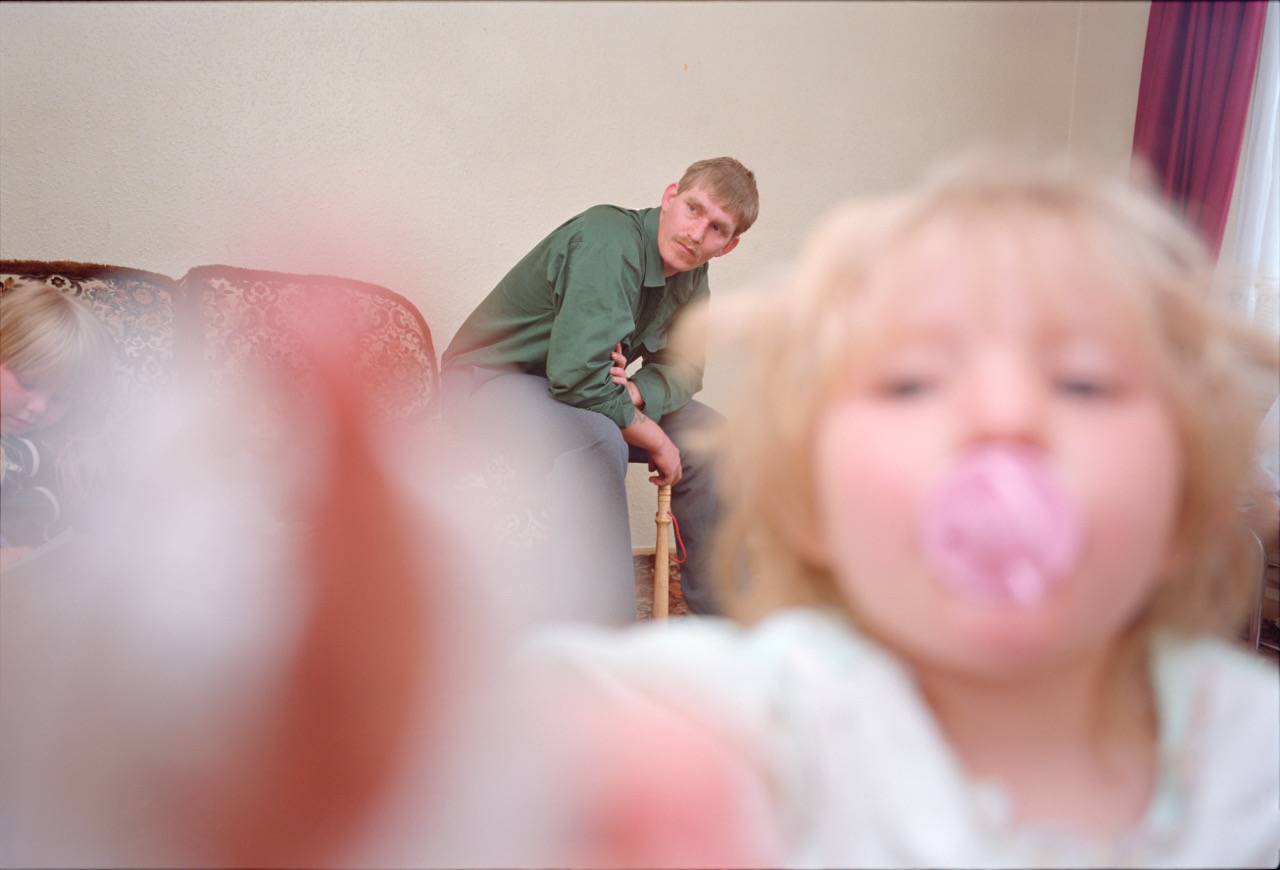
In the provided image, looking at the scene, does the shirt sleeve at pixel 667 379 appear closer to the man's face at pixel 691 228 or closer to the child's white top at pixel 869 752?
the man's face at pixel 691 228

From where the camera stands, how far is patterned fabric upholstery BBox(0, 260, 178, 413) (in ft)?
5.17

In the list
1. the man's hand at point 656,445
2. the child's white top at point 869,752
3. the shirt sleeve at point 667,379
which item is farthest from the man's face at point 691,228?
the child's white top at point 869,752

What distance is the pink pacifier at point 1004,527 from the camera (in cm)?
30

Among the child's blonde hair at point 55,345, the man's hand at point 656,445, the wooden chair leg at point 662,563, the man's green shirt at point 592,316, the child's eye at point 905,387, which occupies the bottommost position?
the wooden chair leg at point 662,563

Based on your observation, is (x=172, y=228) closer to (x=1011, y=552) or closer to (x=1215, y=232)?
(x=1011, y=552)

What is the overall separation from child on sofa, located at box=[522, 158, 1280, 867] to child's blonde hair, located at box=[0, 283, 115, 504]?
859 millimetres

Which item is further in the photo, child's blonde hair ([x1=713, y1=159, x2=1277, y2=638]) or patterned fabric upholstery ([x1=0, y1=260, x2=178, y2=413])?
patterned fabric upholstery ([x1=0, y1=260, x2=178, y2=413])

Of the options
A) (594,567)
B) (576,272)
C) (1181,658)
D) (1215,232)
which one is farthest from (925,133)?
(1181,658)

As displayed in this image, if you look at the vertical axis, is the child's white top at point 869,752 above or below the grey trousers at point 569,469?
above

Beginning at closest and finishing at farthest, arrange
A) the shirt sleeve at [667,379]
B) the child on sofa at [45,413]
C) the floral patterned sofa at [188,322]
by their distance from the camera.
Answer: the child on sofa at [45,413]
the floral patterned sofa at [188,322]
the shirt sleeve at [667,379]

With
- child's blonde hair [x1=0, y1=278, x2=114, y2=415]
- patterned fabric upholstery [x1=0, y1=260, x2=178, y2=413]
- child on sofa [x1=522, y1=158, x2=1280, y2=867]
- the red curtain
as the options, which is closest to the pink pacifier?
child on sofa [x1=522, y1=158, x2=1280, y2=867]

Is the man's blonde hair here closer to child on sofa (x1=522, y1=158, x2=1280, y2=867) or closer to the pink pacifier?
child on sofa (x1=522, y1=158, x2=1280, y2=867)

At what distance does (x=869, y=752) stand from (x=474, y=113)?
6.96 ft

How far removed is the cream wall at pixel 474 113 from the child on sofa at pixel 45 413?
0.71 m
